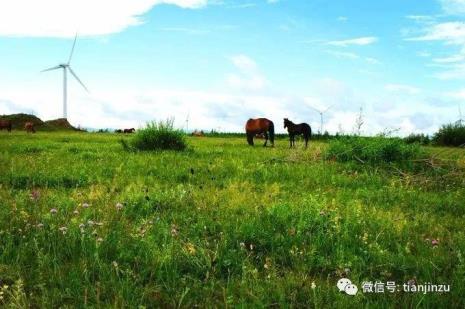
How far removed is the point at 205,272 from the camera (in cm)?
417

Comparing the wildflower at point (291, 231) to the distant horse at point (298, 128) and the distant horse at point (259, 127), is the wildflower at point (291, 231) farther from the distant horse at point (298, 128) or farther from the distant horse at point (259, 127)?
the distant horse at point (259, 127)

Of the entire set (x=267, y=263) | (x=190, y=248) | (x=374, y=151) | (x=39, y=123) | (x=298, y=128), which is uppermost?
(x=39, y=123)

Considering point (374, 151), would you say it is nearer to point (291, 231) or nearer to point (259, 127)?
point (291, 231)

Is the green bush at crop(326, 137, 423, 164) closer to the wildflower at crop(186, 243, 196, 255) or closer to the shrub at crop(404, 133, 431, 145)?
the wildflower at crop(186, 243, 196, 255)

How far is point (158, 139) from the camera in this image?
17.5 metres

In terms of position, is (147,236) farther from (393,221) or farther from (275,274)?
(393,221)

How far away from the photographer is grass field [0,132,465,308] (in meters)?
3.73

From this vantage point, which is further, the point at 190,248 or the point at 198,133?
the point at 198,133

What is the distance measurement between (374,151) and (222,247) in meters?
9.02

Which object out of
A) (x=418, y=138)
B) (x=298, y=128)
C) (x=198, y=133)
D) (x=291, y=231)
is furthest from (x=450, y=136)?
(x=291, y=231)

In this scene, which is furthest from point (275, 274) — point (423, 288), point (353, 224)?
point (353, 224)

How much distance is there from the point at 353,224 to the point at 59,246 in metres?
3.20

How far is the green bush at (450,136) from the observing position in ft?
96.0

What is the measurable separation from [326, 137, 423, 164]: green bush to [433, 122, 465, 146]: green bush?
17.6 metres
